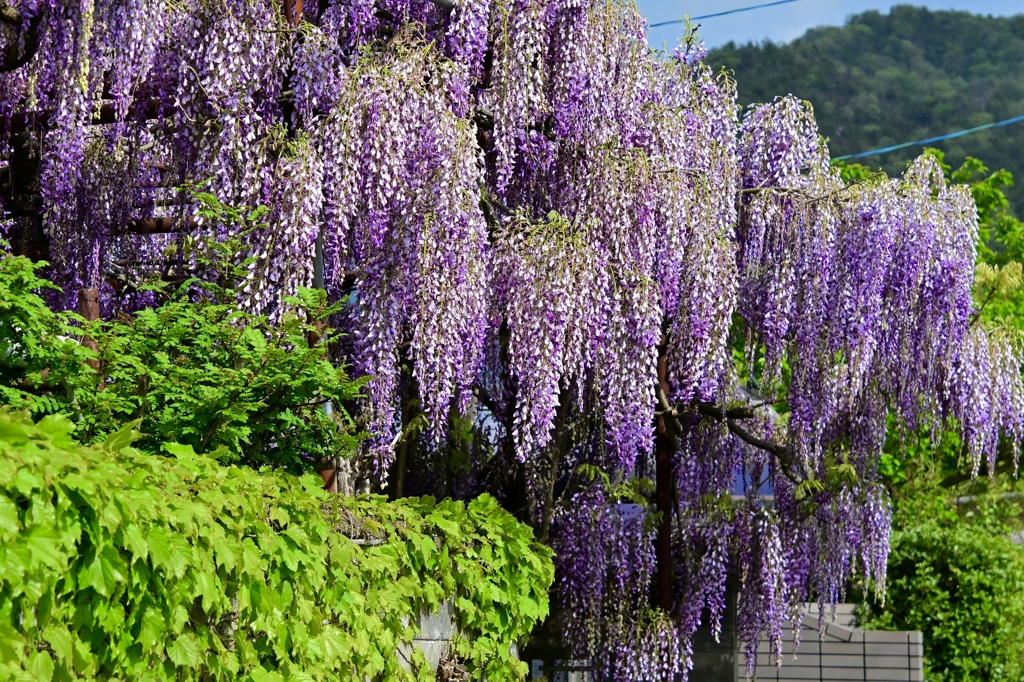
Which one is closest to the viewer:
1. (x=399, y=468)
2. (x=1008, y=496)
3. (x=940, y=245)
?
(x=399, y=468)

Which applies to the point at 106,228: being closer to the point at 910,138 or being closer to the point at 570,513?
the point at 570,513

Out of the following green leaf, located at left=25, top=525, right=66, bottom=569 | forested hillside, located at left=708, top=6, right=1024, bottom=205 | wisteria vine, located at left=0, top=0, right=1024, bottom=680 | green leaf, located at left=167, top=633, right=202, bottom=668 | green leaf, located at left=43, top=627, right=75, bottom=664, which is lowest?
green leaf, located at left=167, top=633, right=202, bottom=668

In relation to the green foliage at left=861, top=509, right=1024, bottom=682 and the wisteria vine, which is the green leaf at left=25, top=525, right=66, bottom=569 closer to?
the wisteria vine

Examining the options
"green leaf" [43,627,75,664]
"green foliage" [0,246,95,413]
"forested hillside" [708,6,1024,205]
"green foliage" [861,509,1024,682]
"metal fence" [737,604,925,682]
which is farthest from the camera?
"forested hillside" [708,6,1024,205]

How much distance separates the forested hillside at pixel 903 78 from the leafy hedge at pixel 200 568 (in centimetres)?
5652

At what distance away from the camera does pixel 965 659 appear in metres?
12.4

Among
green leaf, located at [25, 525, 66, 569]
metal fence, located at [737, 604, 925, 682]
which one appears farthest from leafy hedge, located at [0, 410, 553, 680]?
metal fence, located at [737, 604, 925, 682]

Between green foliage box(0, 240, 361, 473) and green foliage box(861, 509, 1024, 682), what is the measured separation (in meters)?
8.63

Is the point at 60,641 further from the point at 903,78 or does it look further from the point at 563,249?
the point at 903,78

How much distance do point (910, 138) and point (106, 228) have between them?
66.7 metres

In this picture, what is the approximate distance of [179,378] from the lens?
5.27 metres

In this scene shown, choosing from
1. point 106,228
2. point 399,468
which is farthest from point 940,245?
point 106,228

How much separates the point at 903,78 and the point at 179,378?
74307 millimetres

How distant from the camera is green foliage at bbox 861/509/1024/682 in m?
12.5
